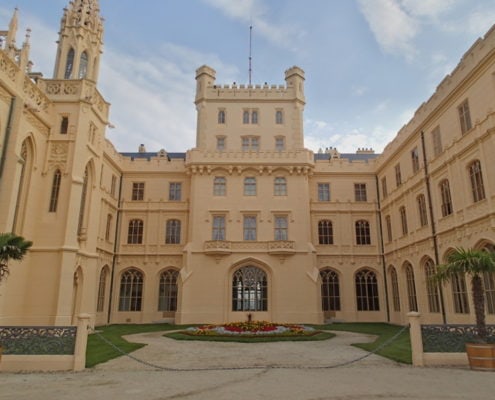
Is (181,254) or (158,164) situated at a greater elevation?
(158,164)

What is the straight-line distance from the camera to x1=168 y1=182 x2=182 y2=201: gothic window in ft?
102

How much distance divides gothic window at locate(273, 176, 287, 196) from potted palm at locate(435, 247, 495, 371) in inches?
719

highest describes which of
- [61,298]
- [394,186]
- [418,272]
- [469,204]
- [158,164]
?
[158,164]

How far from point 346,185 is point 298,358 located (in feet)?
68.5

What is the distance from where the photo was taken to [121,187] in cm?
3094

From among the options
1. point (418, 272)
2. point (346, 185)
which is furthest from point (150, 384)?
point (346, 185)

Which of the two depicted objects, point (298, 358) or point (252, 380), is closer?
point (252, 380)

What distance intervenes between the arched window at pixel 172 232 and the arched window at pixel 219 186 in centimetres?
408

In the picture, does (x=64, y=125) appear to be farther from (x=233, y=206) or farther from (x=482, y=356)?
(x=482, y=356)

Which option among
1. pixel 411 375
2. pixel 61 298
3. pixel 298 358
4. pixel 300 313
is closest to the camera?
pixel 411 375

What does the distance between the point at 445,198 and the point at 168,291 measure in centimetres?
2018

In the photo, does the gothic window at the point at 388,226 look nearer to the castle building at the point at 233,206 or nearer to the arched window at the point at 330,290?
the castle building at the point at 233,206

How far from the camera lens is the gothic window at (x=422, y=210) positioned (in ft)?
74.4

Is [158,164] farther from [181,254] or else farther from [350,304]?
[350,304]
